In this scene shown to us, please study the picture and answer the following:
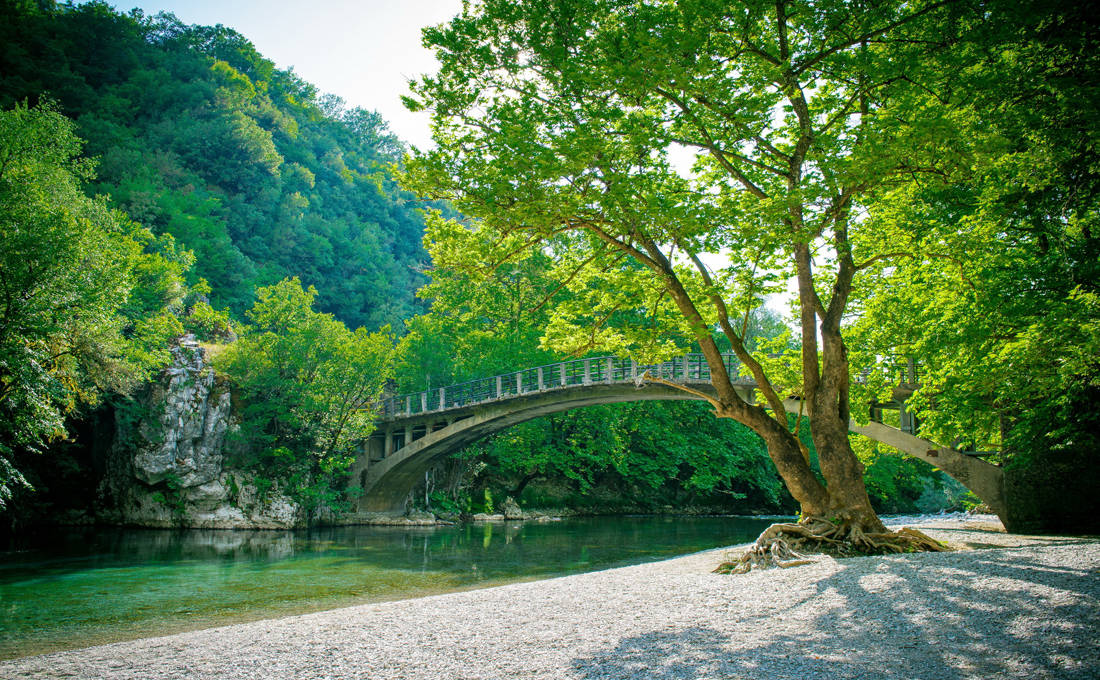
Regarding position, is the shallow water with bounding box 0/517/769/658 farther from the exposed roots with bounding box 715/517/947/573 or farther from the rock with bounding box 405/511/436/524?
the rock with bounding box 405/511/436/524

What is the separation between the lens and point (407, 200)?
6756 centimetres

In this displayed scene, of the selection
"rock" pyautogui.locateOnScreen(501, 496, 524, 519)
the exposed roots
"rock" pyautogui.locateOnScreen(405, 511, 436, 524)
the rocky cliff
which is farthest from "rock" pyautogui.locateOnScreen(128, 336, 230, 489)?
the exposed roots

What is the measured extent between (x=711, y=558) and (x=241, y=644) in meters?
8.01

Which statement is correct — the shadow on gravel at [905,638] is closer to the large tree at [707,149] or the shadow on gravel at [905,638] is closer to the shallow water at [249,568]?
the large tree at [707,149]

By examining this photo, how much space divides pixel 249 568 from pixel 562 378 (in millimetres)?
11966

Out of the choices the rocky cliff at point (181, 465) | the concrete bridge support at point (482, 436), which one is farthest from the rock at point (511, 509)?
the rocky cliff at point (181, 465)

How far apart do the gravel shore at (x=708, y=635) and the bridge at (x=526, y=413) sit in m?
10.1

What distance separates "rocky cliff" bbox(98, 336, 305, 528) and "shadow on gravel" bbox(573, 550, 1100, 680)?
70.4 feet

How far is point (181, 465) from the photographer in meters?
22.0

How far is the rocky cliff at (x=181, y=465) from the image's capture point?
21.8 metres

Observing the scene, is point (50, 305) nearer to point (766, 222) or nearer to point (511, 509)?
point (766, 222)

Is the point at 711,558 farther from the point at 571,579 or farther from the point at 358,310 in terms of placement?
the point at 358,310

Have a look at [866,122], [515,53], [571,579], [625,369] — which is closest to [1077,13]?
[866,122]

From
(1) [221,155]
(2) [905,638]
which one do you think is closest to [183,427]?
(2) [905,638]
